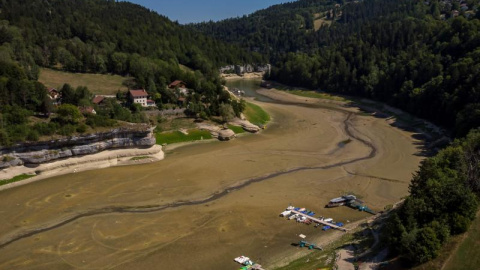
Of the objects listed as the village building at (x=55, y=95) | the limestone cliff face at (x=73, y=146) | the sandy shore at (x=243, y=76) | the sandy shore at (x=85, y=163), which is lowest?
the sandy shore at (x=85, y=163)

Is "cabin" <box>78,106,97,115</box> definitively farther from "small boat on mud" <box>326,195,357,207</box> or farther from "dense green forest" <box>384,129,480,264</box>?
"dense green forest" <box>384,129,480,264</box>

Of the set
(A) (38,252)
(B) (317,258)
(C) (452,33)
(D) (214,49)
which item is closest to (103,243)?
(A) (38,252)

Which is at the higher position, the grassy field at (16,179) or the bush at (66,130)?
the bush at (66,130)

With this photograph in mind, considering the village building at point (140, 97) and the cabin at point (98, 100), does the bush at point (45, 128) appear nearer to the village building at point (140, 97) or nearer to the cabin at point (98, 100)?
the cabin at point (98, 100)

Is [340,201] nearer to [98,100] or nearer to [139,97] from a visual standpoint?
[139,97]

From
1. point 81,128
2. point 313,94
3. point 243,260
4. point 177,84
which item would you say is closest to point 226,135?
point 81,128

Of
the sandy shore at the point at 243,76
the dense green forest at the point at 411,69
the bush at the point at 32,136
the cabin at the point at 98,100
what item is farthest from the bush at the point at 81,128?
the sandy shore at the point at 243,76
